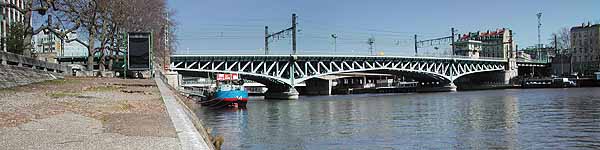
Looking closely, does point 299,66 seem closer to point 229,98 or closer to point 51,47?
point 229,98

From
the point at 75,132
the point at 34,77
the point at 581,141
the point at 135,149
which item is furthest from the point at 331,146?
the point at 34,77

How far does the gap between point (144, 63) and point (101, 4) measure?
6.50 m

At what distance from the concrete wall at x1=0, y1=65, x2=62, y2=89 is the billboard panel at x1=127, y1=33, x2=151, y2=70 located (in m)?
10.2

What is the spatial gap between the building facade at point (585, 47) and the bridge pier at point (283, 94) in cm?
7132

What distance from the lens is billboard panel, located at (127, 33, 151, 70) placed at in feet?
143

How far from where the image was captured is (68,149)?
342 inches

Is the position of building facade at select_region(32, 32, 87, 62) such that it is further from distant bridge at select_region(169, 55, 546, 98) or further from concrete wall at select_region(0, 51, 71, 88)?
concrete wall at select_region(0, 51, 71, 88)

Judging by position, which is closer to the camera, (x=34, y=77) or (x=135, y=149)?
(x=135, y=149)

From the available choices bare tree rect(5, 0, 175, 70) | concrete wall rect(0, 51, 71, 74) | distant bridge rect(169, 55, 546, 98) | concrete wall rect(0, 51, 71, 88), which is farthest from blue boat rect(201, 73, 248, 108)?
concrete wall rect(0, 51, 71, 88)

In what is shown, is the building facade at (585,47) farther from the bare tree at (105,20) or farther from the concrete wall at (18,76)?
the concrete wall at (18,76)

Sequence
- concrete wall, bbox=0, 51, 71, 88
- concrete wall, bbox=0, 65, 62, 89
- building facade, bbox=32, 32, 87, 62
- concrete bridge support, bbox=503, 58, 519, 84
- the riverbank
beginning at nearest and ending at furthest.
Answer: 1. the riverbank
2. concrete wall, bbox=0, 65, 62, 89
3. concrete wall, bbox=0, 51, 71, 88
4. building facade, bbox=32, 32, 87, 62
5. concrete bridge support, bbox=503, 58, 519, 84

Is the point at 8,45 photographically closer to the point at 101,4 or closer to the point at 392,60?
the point at 101,4

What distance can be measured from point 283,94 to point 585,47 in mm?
81975

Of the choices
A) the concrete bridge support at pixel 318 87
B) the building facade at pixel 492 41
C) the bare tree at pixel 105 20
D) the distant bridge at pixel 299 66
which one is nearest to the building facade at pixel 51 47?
the bare tree at pixel 105 20
